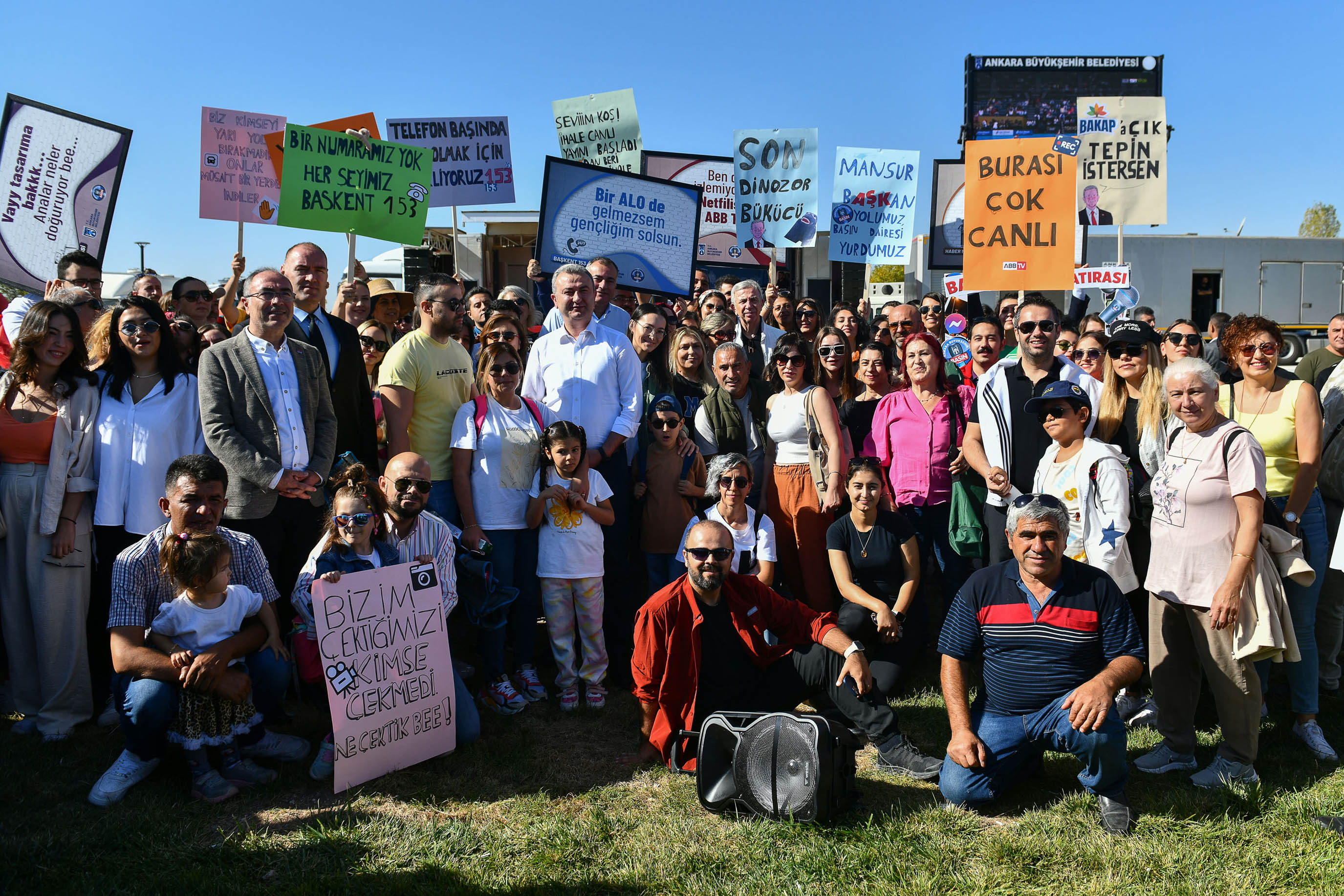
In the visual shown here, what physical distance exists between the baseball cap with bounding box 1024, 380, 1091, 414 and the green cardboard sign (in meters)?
5.30

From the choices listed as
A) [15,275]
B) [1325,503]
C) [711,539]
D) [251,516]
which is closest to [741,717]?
[711,539]

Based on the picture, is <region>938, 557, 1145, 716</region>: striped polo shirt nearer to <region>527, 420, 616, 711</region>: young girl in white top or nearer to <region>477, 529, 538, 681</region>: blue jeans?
<region>527, 420, 616, 711</region>: young girl in white top

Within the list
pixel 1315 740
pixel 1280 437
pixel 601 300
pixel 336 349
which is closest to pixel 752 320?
pixel 601 300

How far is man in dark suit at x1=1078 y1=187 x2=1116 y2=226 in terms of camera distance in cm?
1184

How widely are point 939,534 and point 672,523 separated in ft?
5.34

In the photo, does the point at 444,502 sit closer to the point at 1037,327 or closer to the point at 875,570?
the point at 875,570

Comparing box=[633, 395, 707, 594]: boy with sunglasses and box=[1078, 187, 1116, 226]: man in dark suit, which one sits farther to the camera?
box=[1078, 187, 1116, 226]: man in dark suit

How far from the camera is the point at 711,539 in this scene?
4434 millimetres

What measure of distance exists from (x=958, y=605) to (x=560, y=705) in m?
2.29

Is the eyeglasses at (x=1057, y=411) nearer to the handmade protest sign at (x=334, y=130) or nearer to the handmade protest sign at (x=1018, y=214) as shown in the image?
the handmade protest sign at (x=1018, y=214)

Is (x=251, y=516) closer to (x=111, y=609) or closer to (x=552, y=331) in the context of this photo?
(x=111, y=609)

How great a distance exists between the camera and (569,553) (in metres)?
5.23

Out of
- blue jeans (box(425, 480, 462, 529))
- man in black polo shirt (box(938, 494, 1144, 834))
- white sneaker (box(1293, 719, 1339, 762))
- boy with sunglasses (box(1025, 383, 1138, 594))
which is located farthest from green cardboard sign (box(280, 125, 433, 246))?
white sneaker (box(1293, 719, 1339, 762))

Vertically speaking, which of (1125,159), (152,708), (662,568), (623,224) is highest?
(1125,159)
